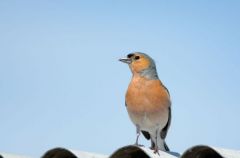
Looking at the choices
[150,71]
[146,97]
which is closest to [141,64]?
[150,71]

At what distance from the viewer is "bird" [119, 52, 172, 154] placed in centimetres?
950

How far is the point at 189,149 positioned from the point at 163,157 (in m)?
0.67

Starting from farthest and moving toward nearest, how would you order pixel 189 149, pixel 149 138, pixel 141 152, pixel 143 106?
1. pixel 149 138
2. pixel 143 106
3. pixel 141 152
4. pixel 189 149

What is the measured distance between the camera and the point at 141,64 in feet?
32.3

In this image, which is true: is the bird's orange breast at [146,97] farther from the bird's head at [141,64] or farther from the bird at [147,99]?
the bird's head at [141,64]

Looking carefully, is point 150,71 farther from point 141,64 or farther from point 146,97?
point 146,97

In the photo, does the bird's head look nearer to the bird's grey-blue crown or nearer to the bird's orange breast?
the bird's grey-blue crown

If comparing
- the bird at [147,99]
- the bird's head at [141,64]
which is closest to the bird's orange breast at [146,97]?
the bird at [147,99]

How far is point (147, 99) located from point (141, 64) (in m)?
0.64

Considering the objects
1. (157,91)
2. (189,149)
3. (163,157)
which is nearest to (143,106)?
→ (157,91)

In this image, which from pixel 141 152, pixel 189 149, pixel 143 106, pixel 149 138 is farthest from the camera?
pixel 149 138

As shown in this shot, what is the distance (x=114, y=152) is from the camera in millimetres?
7117

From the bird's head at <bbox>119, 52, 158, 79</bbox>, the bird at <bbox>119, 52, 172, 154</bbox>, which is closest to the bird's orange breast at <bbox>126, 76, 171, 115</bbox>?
the bird at <bbox>119, 52, 172, 154</bbox>

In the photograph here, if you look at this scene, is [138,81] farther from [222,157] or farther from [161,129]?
[222,157]
